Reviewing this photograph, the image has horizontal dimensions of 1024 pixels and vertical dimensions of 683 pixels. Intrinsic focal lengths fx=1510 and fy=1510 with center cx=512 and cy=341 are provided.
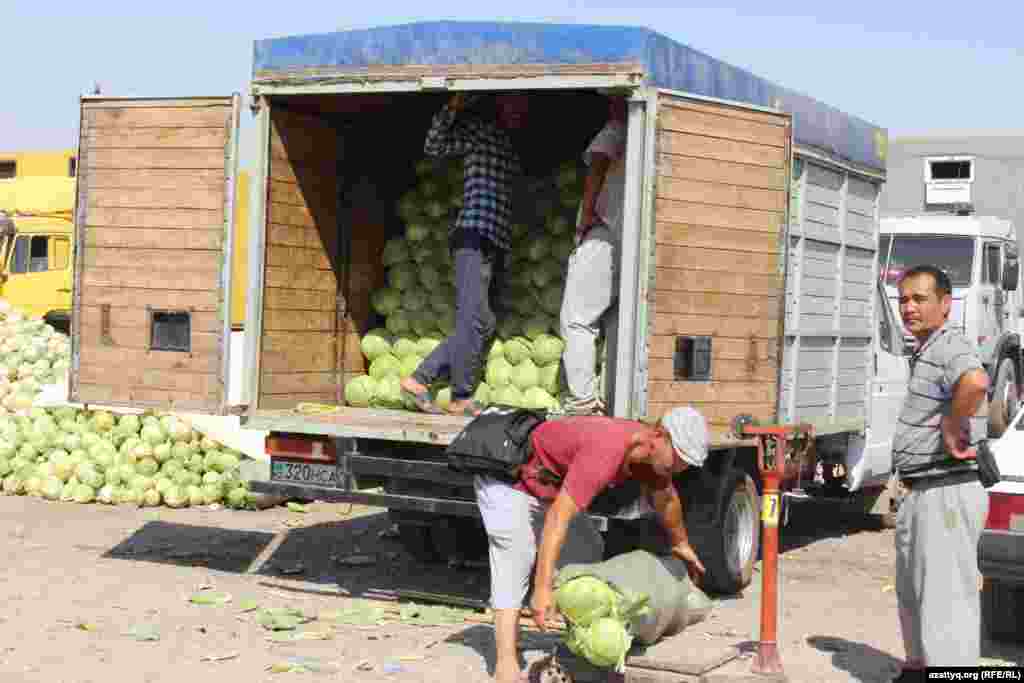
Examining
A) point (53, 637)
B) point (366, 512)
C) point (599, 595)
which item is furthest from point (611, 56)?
point (366, 512)

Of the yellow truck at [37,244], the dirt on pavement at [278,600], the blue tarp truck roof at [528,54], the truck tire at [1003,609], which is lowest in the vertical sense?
the dirt on pavement at [278,600]

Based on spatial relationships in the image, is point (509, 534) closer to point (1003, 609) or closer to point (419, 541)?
point (1003, 609)

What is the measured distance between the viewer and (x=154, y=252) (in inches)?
370

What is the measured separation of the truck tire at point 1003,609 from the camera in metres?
8.18

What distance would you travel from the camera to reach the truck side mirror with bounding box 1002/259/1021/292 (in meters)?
18.0

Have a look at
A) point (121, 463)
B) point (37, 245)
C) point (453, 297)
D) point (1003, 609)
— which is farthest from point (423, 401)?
point (37, 245)

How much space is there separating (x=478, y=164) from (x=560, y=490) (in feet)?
12.2

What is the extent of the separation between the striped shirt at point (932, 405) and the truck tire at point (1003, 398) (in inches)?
470

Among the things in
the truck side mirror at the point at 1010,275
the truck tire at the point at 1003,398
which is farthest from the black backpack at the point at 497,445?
the truck side mirror at the point at 1010,275

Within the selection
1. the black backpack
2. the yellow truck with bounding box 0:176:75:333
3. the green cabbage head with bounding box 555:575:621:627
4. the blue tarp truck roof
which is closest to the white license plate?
the black backpack

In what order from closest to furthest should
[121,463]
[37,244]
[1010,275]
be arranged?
[121,463] < [1010,275] < [37,244]

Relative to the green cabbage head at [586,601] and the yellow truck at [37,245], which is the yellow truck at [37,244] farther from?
the green cabbage head at [586,601]

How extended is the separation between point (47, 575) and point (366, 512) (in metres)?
3.75

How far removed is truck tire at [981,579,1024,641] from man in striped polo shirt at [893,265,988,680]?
197cm
